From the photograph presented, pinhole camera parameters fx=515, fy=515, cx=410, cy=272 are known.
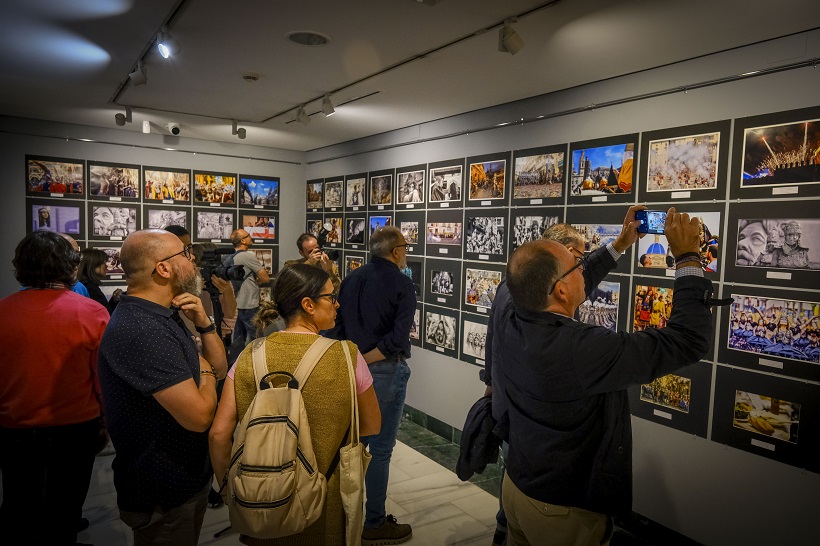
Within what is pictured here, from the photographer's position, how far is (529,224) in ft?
15.5

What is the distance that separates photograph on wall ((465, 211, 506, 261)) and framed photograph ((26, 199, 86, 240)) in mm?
5259

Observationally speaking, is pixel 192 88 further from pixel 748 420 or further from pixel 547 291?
pixel 748 420

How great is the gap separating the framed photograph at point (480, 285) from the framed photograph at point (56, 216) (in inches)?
207

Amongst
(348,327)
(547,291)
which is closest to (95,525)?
(348,327)

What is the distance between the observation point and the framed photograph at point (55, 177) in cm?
660

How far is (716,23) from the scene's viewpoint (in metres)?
2.95

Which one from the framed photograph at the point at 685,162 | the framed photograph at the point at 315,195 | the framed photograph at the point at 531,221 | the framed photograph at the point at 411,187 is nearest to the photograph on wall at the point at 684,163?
the framed photograph at the point at 685,162

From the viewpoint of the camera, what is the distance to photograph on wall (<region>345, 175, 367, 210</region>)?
711 cm

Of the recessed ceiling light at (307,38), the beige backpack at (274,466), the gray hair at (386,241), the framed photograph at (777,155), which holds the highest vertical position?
the recessed ceiling light at (307,38)

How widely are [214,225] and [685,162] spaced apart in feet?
21.3

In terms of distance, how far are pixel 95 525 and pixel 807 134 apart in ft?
17.6

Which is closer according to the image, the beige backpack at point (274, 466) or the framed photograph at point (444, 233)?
the beige backpack at point (274, 466)

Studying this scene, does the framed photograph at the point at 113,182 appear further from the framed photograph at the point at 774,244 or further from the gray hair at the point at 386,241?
the framed photograph at the point at 774,244
